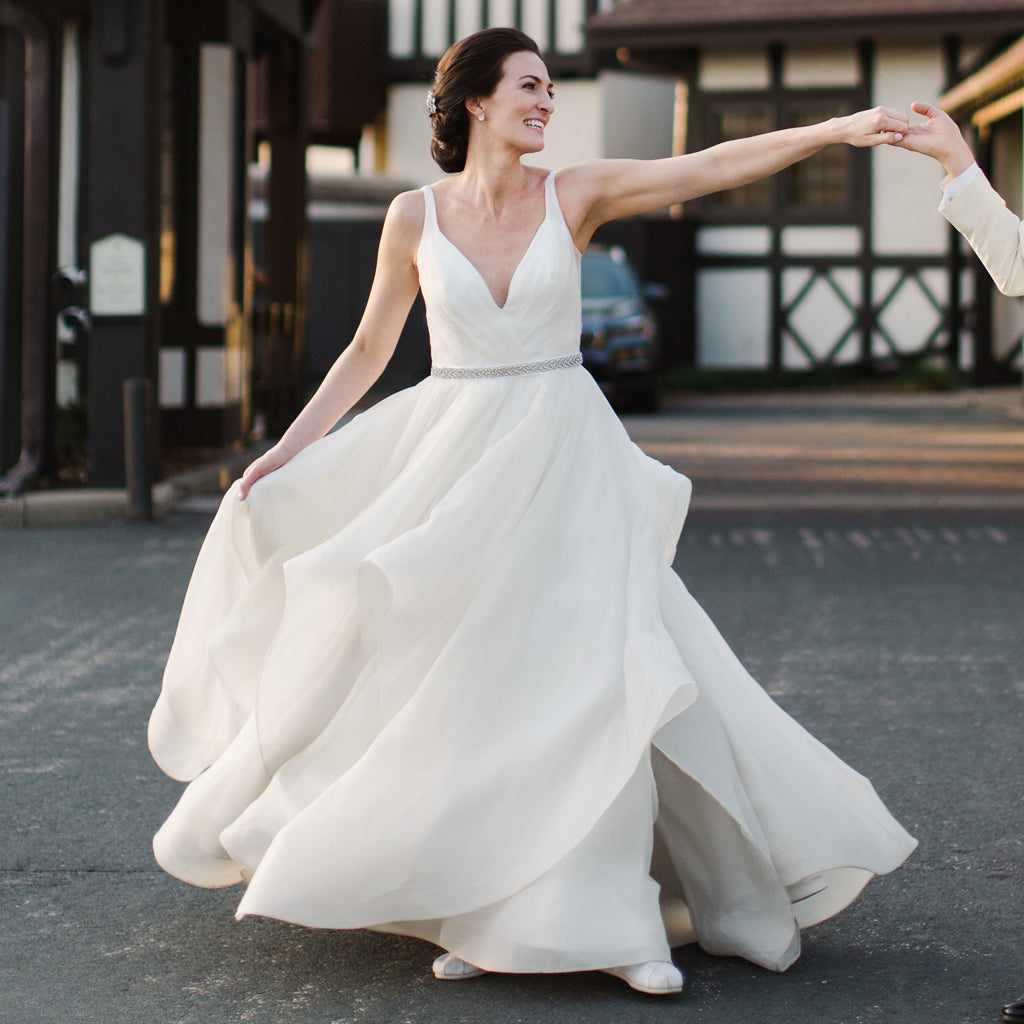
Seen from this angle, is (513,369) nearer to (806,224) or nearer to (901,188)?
(806,224)

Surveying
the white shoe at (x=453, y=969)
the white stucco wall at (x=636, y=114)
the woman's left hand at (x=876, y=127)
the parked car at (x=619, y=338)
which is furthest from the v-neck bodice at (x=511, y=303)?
the white stucco wall at (x=636, y=114)

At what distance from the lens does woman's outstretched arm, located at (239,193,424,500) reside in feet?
13.0

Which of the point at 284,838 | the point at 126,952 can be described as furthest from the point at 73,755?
the point at 284,838

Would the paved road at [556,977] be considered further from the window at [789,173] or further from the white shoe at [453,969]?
the window at [789,173]

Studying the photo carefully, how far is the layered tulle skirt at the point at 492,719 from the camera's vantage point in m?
3.39

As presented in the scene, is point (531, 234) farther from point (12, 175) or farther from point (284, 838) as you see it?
point (12, 175)

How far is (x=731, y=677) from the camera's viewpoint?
12.2ft

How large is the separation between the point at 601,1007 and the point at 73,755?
265cm

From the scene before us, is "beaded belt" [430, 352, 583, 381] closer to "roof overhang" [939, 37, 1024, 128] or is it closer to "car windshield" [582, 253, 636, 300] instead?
"roof overhang" [939, 37, 1024, 128]

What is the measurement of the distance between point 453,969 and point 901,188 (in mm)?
24900

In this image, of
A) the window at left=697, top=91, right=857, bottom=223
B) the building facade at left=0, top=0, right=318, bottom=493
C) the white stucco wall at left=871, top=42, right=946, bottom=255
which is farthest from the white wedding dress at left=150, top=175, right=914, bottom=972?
the white stucco wall at left=871, top=42, right=946, bottom=255

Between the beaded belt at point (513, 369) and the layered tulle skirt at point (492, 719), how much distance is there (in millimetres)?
25

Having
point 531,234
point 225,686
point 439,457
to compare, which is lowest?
point 225,686

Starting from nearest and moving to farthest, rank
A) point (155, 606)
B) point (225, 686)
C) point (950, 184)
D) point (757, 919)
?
point (950, 184) → point (757, 919) → point (225, 686) → point (155, 606)
